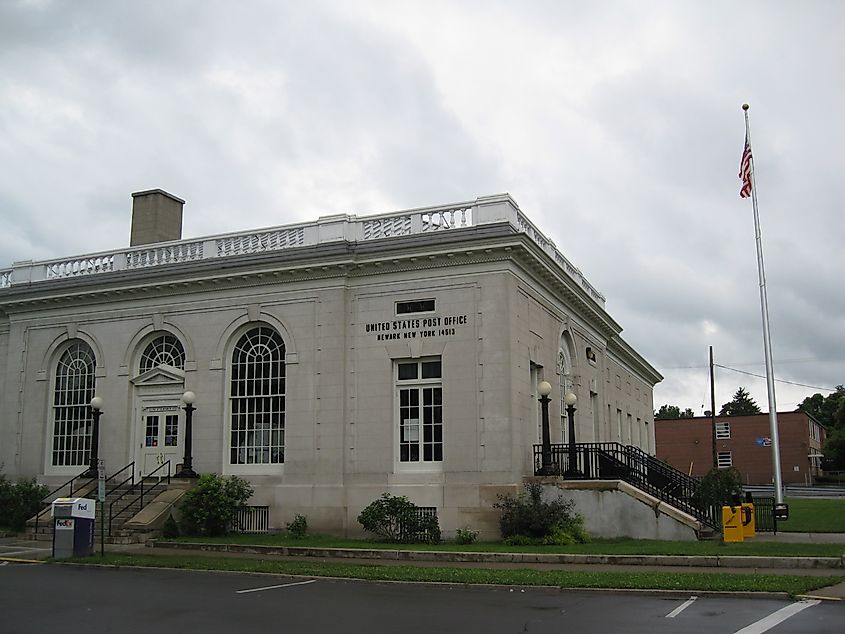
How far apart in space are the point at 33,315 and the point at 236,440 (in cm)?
970

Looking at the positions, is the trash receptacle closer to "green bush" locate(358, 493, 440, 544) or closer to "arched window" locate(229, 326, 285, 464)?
"arched window" locate(229, 326, 285, 464)

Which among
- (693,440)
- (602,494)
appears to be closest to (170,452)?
(602,494)

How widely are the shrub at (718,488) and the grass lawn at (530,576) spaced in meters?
6.44

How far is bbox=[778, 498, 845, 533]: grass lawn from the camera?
24.6 meters

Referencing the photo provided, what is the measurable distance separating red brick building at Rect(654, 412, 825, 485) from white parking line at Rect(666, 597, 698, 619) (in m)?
65.3

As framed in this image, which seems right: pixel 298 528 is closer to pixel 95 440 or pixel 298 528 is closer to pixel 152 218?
pixel 95 440

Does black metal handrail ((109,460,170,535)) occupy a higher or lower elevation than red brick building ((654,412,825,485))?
lower

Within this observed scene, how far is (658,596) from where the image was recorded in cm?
1340

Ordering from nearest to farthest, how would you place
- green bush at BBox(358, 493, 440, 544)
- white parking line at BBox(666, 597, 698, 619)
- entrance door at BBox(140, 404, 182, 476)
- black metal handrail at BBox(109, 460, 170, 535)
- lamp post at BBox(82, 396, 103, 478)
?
white parking line at BBox(666, 597, 698, 619) < green bush at BBox(358, 493, 440, 544) < black metal handrail at BBox(109, 460, 170, 535) < lamp post at BBox(82, 396, 103, 478) < entrance door at BBox(140, 404, 182, 476)

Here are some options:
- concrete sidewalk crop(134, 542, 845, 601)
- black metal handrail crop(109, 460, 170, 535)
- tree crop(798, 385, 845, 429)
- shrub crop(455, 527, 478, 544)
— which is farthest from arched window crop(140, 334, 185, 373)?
tree crop(798, 385, 845, 429)

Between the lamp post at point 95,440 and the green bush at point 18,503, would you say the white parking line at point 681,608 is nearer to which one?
the lamp post at point 95,440

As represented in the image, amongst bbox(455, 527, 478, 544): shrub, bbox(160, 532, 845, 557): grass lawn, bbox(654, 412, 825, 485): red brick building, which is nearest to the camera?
bbox(160, 532, 845, 557): grass lawn

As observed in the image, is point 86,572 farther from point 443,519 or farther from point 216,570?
point 443,519

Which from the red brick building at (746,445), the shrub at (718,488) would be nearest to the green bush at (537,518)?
the shrub at (718,488)
